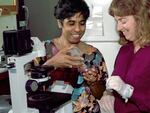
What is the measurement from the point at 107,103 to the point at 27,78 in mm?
541

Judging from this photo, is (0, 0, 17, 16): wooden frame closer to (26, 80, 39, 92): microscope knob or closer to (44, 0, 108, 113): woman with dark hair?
(44, 0, 108, 113): woman with dark hair

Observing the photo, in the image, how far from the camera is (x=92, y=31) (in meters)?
2.05

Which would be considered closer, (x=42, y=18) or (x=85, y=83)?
(x=85, y=83)

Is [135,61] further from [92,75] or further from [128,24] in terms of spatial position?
[92,75]

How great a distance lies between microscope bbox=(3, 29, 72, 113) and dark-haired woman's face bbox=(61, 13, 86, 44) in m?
0.35

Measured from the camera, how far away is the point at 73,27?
5.25 ft

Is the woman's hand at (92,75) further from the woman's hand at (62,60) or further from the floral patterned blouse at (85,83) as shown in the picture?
the woman's hand at (62,60)

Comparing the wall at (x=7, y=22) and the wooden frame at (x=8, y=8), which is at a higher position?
the wooden frame at (x=8, y=8)

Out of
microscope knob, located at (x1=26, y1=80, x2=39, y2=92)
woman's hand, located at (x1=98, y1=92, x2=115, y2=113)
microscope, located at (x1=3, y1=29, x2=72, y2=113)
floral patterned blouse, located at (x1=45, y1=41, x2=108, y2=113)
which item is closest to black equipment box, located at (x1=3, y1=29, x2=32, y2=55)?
microscope, located at (x1=3, y1=29, x2=72, y2=113)

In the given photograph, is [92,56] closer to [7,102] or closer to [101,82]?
[101,82]

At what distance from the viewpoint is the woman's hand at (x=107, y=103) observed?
1.57 metres

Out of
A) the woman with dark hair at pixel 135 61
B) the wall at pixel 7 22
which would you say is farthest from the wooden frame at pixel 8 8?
the woman with dark hair at pixel 135 61

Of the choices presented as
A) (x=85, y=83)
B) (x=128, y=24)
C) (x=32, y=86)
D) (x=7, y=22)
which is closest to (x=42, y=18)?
(x=7, y=22)

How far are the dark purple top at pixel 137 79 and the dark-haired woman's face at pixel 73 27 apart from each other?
311mm
